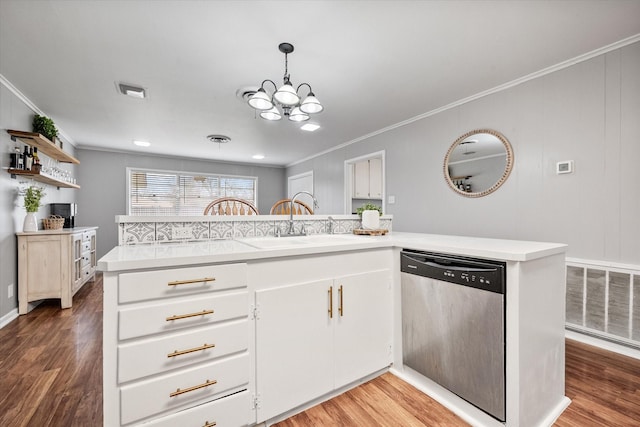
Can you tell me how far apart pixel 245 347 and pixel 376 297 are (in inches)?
32.3

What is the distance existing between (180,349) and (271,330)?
40cm

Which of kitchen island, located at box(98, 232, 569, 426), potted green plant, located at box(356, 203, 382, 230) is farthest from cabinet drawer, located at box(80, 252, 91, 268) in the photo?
potted green plant, located at box(356, 203, 382, 230)

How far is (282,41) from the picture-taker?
82.8 inches

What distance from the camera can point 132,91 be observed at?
9.60ft

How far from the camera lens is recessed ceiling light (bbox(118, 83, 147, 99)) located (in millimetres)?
2828

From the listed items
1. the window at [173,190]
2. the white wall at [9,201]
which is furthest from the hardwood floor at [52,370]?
the window at [173,190]

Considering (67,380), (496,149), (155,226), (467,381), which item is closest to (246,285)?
(155,226)

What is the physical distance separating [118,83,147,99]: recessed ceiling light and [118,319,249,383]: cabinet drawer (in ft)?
9.04

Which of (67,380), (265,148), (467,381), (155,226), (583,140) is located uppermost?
(265,148)

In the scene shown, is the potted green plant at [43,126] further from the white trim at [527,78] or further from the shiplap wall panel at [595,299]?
the shiplap wall panel at [595,299]

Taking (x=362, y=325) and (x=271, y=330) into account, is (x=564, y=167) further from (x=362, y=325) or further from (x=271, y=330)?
(x=271, y=330)

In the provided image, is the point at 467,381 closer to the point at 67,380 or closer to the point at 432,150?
the point at 67,380

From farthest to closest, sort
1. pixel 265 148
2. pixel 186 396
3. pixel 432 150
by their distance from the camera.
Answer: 1. pixel 265 148
2. pixel 432 150
3. pixel 186 396

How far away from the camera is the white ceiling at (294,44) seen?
179 centimetres
